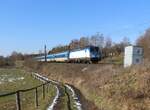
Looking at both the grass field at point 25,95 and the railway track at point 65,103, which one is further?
the grass field at point 25,95

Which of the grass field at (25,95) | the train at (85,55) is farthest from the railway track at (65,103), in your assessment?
the train at (85,55)

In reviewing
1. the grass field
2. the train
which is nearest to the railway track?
the grass field

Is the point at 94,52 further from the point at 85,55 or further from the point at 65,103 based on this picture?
the point at 65,103

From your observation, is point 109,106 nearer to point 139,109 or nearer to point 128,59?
point 139,109

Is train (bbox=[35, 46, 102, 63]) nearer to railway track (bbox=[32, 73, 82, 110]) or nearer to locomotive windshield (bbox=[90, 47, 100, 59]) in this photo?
locomotive windshield (bbox=[90, 47, 100, 59])

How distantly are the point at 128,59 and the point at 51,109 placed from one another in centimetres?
2116

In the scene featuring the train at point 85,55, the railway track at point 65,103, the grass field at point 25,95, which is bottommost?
the grass field at point 25,95

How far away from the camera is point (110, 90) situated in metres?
20.6

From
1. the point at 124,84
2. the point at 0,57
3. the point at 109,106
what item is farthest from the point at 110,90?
the point at 0,57

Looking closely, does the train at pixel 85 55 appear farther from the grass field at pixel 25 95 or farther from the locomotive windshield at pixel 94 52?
the grass field at pixel 25 95

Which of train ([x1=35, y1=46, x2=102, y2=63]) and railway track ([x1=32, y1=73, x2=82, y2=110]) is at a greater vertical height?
train ([x1=35, y1=46, x2=102, y2=63])

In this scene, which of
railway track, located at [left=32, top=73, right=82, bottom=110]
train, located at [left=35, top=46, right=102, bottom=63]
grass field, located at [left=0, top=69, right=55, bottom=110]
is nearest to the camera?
railway track, located at [left=32, top=73, right=82, bottom=110]

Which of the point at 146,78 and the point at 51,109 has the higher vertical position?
the point at 146,78

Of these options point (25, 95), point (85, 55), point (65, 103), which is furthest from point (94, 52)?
point (65, 103)
